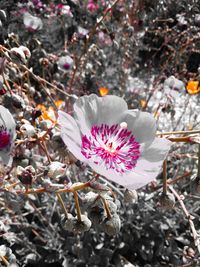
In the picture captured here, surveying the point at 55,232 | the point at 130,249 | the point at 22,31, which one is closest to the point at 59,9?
the point at 22,31

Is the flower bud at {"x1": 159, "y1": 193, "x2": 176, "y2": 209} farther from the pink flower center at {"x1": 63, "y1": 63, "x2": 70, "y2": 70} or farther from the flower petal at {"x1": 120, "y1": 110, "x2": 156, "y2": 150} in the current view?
the pink flower center at {"x1": 63, "y1": 63, "x2": 70, "y2": 70}

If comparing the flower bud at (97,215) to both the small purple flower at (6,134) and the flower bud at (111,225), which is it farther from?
the small purple flower at (6,134)

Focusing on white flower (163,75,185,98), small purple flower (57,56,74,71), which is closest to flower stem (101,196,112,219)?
white flower (163,75,185,98)

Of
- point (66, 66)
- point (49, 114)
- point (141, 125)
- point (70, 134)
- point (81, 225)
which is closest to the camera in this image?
point (70, 134)

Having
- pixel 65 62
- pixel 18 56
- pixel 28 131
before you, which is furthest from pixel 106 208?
pixel 65 62

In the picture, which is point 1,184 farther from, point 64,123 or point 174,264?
point 174,264

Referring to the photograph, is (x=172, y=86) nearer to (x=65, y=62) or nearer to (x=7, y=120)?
(x=65, y=62)

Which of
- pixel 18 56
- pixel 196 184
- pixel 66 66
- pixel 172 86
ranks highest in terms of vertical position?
pixel 18 56

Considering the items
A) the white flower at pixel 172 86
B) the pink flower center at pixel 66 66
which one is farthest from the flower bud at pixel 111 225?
the pink flower center at pixel 66 66
